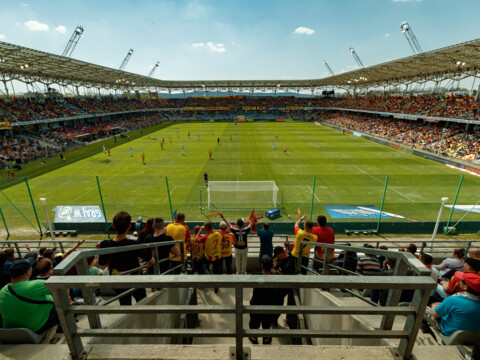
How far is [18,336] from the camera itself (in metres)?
2.54

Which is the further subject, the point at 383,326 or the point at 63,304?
the point at 383,326

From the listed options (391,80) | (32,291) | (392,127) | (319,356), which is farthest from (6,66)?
(391,80)

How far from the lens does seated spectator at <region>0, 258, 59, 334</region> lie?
270 cm

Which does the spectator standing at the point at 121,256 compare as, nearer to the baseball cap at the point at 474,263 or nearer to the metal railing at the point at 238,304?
the metal railing at the point at 238,304

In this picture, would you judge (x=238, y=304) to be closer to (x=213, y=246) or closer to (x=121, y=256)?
(x=121, y=256)

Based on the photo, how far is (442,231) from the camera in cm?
A: 1459

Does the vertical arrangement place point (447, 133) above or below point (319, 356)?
below

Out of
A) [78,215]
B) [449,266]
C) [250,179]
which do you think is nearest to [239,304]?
[449,266]

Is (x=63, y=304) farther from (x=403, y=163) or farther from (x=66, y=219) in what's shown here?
(x=403, y=163)

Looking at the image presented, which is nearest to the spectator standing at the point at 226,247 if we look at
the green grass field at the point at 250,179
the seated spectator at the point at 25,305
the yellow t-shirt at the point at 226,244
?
the yellow t-shirt at the point at 226,244

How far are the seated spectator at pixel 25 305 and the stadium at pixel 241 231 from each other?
1cm

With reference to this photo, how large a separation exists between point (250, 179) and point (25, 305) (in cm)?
2291

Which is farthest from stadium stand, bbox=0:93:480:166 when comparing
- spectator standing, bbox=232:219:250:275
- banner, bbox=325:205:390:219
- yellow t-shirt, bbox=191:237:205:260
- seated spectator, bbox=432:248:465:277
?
spectator standing, bbox=232:219:250:275

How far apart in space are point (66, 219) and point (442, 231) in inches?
867
